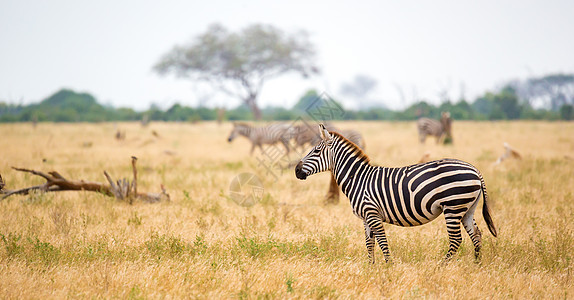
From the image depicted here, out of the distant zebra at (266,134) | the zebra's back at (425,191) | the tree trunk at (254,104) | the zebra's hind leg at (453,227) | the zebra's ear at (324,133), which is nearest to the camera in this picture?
the zebra's back at (425,191)

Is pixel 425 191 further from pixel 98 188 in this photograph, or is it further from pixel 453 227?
pixel 98 188

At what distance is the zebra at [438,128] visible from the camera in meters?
22.2

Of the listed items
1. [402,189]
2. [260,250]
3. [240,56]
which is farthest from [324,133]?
[240,56]

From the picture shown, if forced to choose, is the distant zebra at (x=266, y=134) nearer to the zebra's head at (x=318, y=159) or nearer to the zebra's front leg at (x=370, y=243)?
the zebra's head at (x=318, y=159)

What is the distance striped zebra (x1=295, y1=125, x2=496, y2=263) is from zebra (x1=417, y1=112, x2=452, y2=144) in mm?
18032

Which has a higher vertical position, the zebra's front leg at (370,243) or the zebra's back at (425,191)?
the zebra's back at (425,191)

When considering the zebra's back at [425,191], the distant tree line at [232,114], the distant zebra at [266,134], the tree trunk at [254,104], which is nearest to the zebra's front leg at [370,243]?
the zebra's back at [425,191]

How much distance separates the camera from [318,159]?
547 cm

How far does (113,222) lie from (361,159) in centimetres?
428

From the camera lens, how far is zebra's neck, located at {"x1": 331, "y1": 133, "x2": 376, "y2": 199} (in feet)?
17.6

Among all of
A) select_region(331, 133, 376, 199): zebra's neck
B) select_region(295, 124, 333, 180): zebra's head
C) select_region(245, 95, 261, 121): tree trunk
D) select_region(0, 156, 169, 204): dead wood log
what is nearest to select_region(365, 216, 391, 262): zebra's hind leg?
select_region(331, 133, 376, 199): zebra's neck

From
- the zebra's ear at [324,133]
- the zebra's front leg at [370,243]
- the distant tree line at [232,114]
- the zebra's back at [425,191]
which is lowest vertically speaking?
the zebra's front leg at [370,243]

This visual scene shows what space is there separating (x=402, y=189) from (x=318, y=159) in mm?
1132

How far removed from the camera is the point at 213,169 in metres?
13.5
